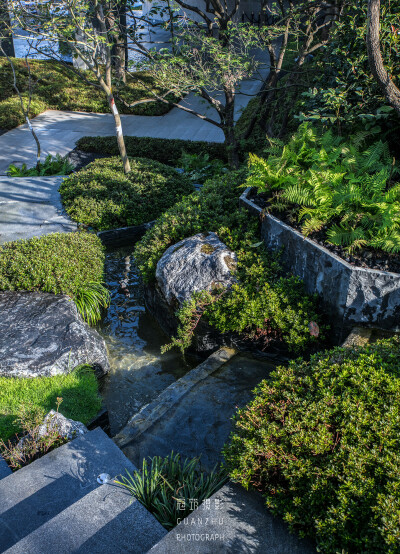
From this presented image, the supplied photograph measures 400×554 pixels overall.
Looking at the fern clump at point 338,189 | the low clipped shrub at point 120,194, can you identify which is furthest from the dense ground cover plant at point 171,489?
the low clipped shrub at point 120,194

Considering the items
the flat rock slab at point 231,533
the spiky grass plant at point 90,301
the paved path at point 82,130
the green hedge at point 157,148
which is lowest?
the flat rock slab at point 231,533

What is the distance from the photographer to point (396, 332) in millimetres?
5566

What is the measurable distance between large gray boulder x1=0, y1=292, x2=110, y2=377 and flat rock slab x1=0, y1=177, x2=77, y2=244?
8.75 feet

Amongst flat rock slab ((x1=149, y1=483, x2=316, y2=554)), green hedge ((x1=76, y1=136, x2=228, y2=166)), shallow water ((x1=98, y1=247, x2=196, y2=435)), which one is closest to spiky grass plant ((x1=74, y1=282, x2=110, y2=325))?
shallow water ((x1=98, y1=247, x2=196, y2=435))

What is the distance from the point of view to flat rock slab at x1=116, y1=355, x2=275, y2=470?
4656 millimetres

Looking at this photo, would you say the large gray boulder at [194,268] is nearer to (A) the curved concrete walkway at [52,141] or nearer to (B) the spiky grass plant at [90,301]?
(B) the spiky grass plant at [90,301]

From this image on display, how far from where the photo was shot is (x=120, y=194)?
33.3 ft

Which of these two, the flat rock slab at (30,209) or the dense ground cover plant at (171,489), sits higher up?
the flat rock slab at (30,209)

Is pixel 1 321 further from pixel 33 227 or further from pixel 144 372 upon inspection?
pixel 33 227

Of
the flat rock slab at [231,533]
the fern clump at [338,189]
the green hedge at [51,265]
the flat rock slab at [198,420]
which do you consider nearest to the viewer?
the flat rock slab at [231,533]

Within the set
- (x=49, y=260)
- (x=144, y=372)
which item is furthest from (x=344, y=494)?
(x=49, y=260)

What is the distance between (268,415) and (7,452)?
248 centimetres

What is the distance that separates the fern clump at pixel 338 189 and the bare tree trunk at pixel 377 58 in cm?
71

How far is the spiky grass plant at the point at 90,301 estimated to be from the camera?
23.7 feet
